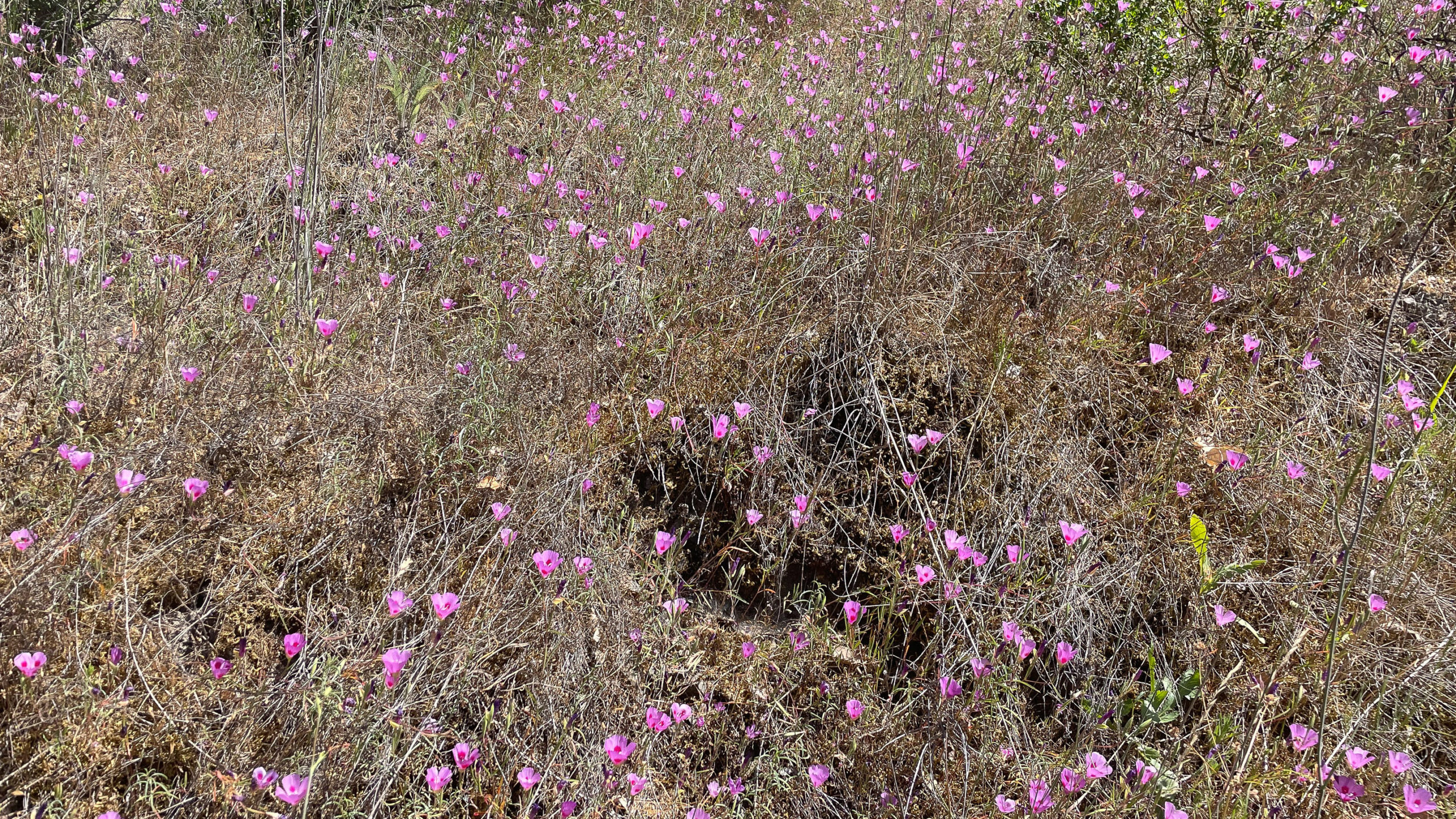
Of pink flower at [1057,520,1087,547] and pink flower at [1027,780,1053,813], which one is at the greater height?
pink flower at [1057,520,1087,547]

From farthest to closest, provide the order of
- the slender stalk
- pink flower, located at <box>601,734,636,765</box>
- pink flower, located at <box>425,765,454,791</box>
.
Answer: pink flower, located at <box>601,734,636,765</box>, pink flower, located at <box>425,765,454,791</box>, the slender stalk

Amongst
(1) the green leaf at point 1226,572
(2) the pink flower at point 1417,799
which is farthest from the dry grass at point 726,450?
(2) the pink flower at point 1417,799

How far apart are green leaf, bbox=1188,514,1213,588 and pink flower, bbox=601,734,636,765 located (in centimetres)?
132

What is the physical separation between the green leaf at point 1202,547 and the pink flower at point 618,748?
→ 52.1 inches

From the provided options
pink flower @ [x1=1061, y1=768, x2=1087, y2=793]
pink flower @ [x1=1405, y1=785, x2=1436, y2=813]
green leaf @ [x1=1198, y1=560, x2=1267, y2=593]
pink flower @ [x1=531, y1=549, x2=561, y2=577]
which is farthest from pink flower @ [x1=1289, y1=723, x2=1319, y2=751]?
pink flower @ [x1=531, y1=549, x2=561, y2=577]

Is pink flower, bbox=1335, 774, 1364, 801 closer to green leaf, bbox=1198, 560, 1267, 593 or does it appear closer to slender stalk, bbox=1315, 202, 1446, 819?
slender stalk, bbox=1315, 202, 1446, 819

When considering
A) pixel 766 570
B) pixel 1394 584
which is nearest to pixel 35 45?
pixel 766 570

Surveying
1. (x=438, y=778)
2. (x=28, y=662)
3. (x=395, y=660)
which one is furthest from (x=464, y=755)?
(x=28, y=662)

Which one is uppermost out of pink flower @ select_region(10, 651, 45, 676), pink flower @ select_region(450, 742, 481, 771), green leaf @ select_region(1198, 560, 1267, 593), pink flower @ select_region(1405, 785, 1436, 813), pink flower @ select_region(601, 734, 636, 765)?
pink flower @ select_region(10, 651, 45, 676)

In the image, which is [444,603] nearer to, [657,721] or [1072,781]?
[657,721]

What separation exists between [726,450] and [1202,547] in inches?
45.1

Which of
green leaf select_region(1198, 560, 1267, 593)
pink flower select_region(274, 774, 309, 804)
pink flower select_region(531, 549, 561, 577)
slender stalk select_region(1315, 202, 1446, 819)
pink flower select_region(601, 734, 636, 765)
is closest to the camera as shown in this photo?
slender stalk select_region(1315, 202, 1446, 819)

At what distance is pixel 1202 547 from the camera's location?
1977 millimetres

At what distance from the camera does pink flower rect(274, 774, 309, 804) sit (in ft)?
4.44
